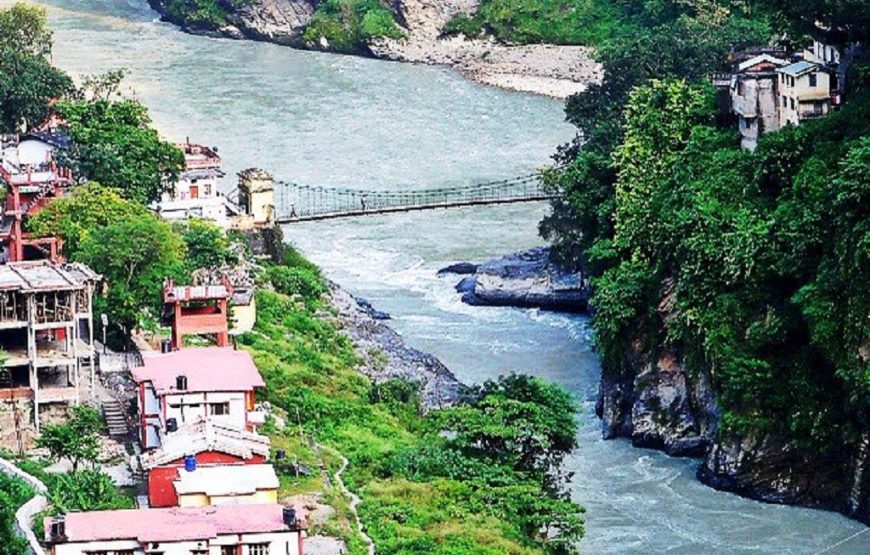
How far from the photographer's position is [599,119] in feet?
182

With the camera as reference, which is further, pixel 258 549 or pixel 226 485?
pixel 226 485

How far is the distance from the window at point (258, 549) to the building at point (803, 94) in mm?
19271

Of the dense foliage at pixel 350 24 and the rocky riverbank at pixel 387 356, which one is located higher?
the dense foliage at pixel 350 24

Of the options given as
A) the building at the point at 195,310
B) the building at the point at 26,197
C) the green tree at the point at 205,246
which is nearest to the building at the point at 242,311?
the green tree at the point at 205,246

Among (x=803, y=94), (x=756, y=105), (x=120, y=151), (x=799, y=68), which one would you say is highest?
(x=799, y=68)

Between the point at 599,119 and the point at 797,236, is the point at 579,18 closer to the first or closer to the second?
the point at 599,119

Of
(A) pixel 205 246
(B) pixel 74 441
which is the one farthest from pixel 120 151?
(B) pixel 74 441

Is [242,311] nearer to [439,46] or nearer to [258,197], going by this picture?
[258,197]

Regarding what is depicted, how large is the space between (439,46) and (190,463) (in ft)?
189

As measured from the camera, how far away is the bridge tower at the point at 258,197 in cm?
5394

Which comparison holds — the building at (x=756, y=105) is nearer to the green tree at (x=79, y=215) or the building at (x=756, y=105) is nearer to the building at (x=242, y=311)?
the building at (x=242, y=311)

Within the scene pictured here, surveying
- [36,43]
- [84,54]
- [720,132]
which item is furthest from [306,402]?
[84,54]

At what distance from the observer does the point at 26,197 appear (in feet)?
153

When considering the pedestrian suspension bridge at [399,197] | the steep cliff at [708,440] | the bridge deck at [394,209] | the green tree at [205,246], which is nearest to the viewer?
the steep cliff at [708,440]
